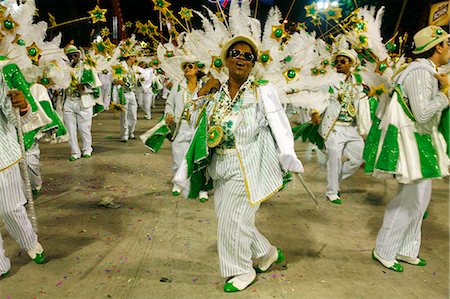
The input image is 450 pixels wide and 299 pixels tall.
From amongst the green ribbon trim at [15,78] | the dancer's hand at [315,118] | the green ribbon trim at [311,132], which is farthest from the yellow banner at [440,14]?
the green ribbon trim at [15,78]

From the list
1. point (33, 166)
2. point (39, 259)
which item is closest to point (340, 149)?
point (39, 259)

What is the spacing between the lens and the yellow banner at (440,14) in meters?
9.93

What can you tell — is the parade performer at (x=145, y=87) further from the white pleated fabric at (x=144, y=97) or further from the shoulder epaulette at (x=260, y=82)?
the shoulder epaulette at (x=260, y=82)

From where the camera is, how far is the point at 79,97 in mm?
6918

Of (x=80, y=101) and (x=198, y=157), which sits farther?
(x=80, y=101)

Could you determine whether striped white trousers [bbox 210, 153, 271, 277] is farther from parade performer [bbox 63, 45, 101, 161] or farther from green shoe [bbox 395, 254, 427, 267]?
parade performer [bbox 63, 45, 101, 161]

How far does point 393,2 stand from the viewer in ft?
43.5

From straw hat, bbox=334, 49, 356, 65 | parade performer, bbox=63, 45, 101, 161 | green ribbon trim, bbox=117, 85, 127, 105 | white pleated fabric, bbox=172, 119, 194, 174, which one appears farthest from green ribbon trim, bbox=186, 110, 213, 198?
green ribbon trim, bbox=117, 85, 127, 105

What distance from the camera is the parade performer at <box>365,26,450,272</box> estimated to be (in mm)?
2838

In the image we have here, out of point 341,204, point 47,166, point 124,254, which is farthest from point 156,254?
point 47,166

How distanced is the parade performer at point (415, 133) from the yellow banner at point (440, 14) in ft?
27.7

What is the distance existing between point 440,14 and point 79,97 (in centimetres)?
987

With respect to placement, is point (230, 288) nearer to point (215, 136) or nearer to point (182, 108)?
point (215, 136)

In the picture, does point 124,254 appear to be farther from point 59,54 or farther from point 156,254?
point 59,54
